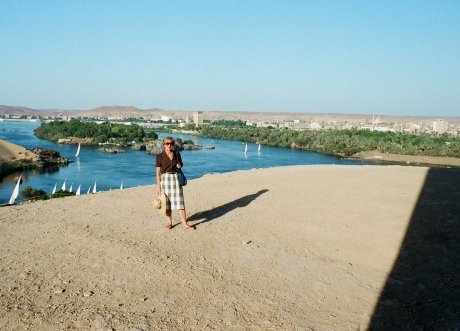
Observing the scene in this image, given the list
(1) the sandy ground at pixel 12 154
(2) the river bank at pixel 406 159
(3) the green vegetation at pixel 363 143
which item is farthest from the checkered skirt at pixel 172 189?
(3) the green vegetation at pixel 363 143

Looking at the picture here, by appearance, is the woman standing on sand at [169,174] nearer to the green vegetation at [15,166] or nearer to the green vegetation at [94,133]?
the green vegetation at [15,166]

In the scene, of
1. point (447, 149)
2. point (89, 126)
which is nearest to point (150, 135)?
point (89, 126)

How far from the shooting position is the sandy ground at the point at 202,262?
3.31 metres

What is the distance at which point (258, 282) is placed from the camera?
4000 millimetres

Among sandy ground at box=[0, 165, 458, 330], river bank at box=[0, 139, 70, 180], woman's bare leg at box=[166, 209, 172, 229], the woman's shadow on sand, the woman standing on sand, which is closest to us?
sandy ground at box=[0, 165, 458, 330]

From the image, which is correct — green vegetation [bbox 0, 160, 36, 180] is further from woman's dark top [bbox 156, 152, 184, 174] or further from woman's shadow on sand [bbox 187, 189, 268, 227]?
woman's dark top [bbox 156, 152, 184, 174]

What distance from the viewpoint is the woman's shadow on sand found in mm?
6543

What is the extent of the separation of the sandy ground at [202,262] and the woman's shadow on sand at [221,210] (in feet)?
0.07

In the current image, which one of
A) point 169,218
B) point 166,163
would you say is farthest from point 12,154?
point 166,163

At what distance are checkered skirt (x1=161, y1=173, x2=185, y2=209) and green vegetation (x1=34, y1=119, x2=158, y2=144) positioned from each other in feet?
234

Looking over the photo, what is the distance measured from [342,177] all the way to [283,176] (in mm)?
1589

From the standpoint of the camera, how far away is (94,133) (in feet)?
259

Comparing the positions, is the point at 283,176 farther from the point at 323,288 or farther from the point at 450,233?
the point at 323,288

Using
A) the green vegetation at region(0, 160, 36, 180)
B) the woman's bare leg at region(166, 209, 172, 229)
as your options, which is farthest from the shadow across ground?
the green vegetation at region(0, 160, 36, 180)
